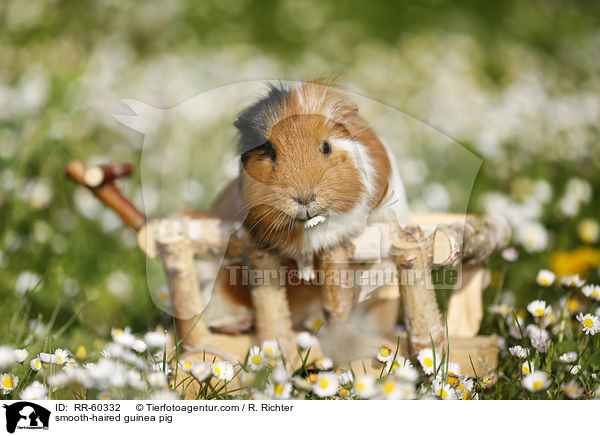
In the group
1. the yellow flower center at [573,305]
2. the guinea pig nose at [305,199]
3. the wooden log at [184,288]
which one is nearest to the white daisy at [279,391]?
the wooden log at [184,288]

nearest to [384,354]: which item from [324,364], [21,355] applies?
[324,364]

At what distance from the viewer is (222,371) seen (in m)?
1.61

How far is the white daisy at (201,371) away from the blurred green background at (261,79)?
43cm

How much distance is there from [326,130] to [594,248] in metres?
1.75

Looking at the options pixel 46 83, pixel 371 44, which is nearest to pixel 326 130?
pixel 46 83

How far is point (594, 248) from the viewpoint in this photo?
2.67 metres

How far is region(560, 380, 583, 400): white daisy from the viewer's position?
1584 mm

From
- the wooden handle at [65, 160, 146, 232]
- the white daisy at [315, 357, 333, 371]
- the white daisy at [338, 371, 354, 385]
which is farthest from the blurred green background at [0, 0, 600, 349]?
→ the white daisy at [338, 371, 354, 385]

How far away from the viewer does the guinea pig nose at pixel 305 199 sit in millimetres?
1418

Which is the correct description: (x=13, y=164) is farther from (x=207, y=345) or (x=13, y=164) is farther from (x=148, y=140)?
(x=207, y=345)

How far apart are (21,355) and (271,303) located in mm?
714

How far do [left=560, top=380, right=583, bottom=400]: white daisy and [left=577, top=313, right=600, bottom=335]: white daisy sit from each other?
15 centimetres

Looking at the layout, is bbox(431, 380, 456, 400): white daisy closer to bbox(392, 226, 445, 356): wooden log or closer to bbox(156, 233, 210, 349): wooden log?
Answer: bbox(392, 226, 445, 356): wooden log

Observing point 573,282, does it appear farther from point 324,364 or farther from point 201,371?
point 201,371
